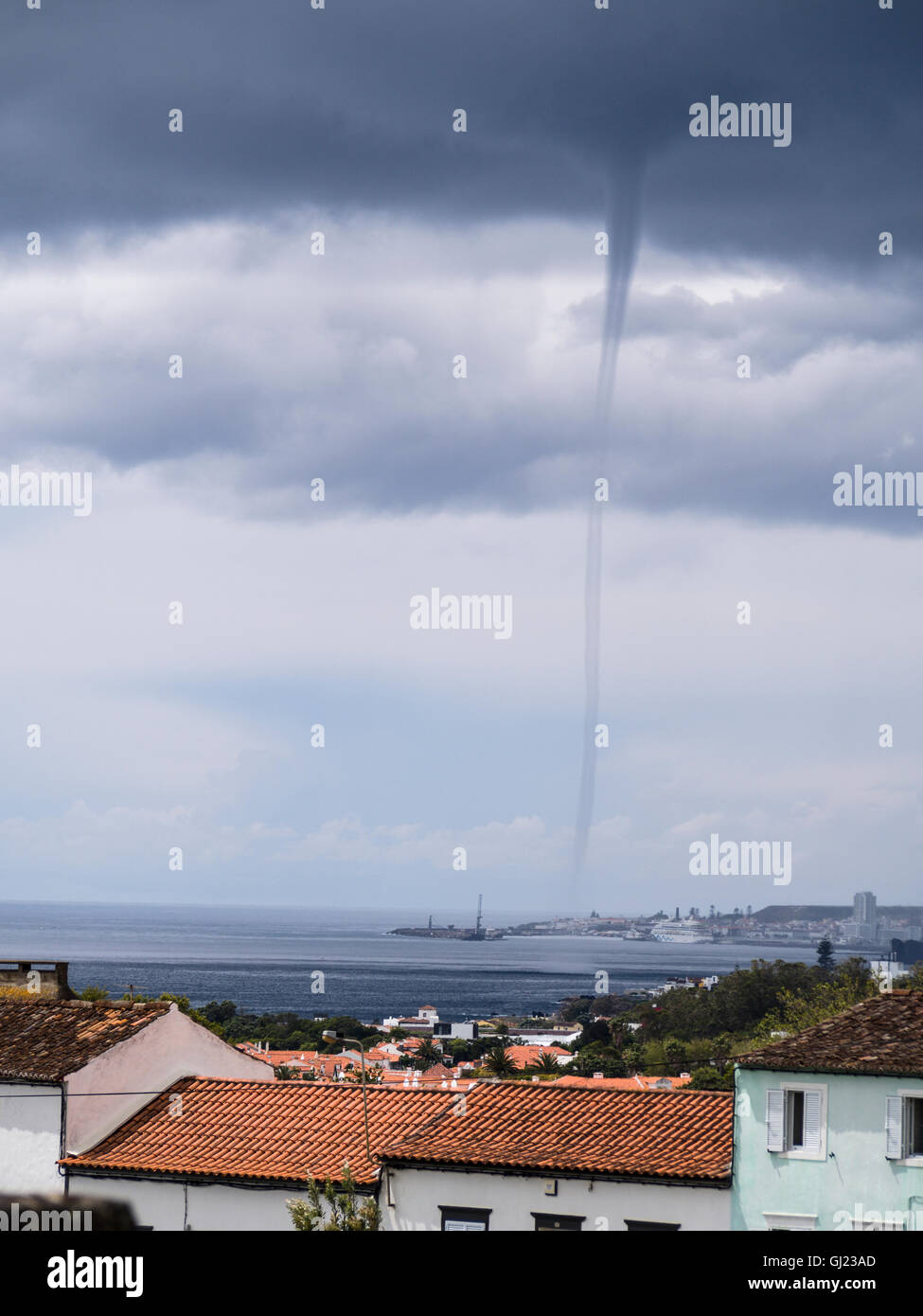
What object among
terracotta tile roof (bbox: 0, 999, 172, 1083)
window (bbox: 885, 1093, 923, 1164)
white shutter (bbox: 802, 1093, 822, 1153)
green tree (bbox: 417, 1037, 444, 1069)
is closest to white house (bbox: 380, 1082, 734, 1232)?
white shutter (bbox: 802, 1093, 822, 1153)

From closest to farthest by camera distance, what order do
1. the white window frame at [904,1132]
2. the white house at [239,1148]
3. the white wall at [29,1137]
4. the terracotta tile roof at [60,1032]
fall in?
the white window frame at [904,1132], the white house at [239,1148], the white wall at [29,1137], the terracotta tile roof at [60,1032]

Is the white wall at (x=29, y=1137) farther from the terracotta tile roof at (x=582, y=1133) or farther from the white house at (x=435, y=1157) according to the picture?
the terracotta tile roof at (x=582, y=1133)

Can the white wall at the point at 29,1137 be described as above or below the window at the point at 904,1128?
below

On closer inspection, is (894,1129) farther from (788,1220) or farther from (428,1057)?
(428,1057)

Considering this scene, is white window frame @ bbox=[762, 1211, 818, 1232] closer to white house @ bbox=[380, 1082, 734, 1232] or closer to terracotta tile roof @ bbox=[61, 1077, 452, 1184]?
white house @ bbox=[380, 1082, 734, 1232]

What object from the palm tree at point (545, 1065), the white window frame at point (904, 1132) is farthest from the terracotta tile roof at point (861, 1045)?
the palm tree at point (545, 1065)
